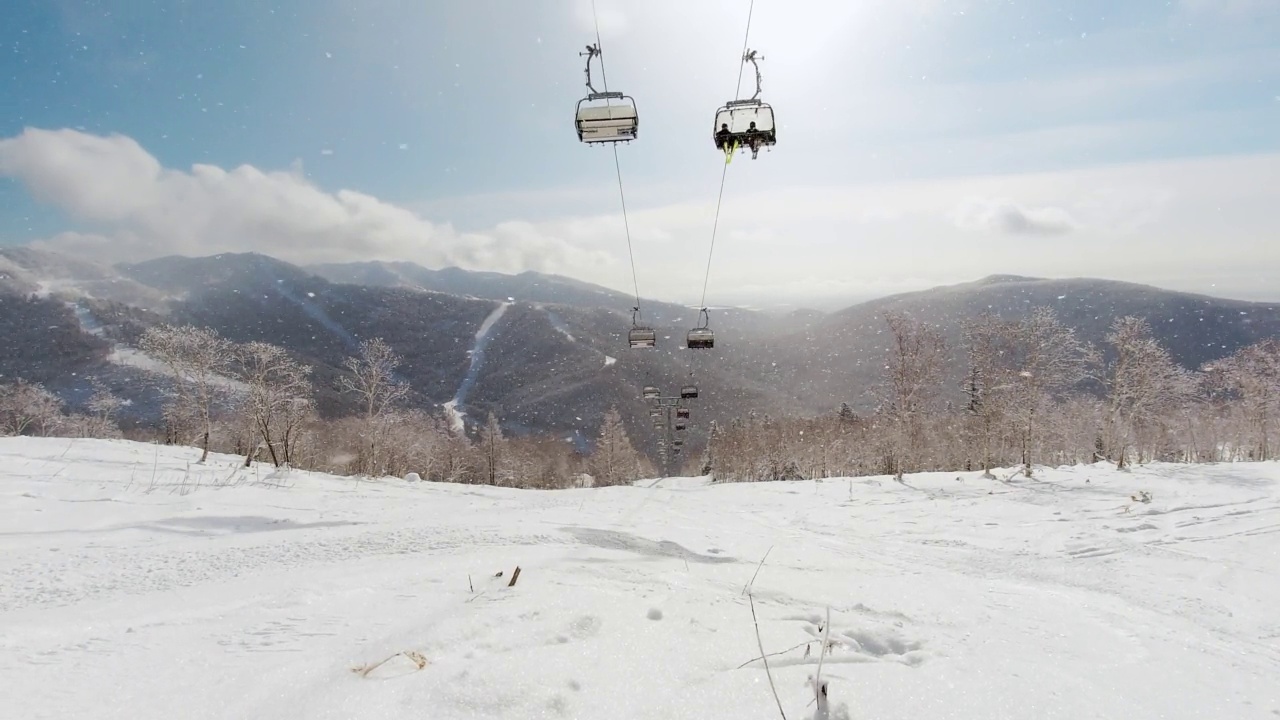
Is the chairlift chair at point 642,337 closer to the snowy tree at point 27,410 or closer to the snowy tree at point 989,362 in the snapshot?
the snowy tree at point 989,362

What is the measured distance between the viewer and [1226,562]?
9.17 metres

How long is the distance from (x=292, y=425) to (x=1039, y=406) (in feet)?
138

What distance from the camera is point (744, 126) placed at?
1084 cm

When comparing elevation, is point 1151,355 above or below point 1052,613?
above

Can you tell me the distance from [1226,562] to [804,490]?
46.3ft

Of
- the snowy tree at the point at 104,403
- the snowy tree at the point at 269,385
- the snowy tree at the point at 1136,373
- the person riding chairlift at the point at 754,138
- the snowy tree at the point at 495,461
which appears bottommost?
the snowy tree at the point at 495,461

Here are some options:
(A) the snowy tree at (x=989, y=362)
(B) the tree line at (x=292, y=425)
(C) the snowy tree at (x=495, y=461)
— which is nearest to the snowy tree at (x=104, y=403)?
(B) the tree line at (x=292, y=425)

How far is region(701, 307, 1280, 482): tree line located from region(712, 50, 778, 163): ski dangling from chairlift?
20.9 meters

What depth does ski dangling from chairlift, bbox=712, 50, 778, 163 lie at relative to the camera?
10.8 meters

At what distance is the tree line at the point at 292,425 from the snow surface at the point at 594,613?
17.0 metres

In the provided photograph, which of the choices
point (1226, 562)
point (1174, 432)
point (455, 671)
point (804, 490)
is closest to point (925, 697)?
point (455, 671)

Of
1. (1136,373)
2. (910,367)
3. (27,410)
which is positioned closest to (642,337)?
(910,367)

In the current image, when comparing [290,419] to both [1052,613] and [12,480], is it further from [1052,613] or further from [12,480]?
[1052,613]

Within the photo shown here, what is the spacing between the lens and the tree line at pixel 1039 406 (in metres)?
27.0
